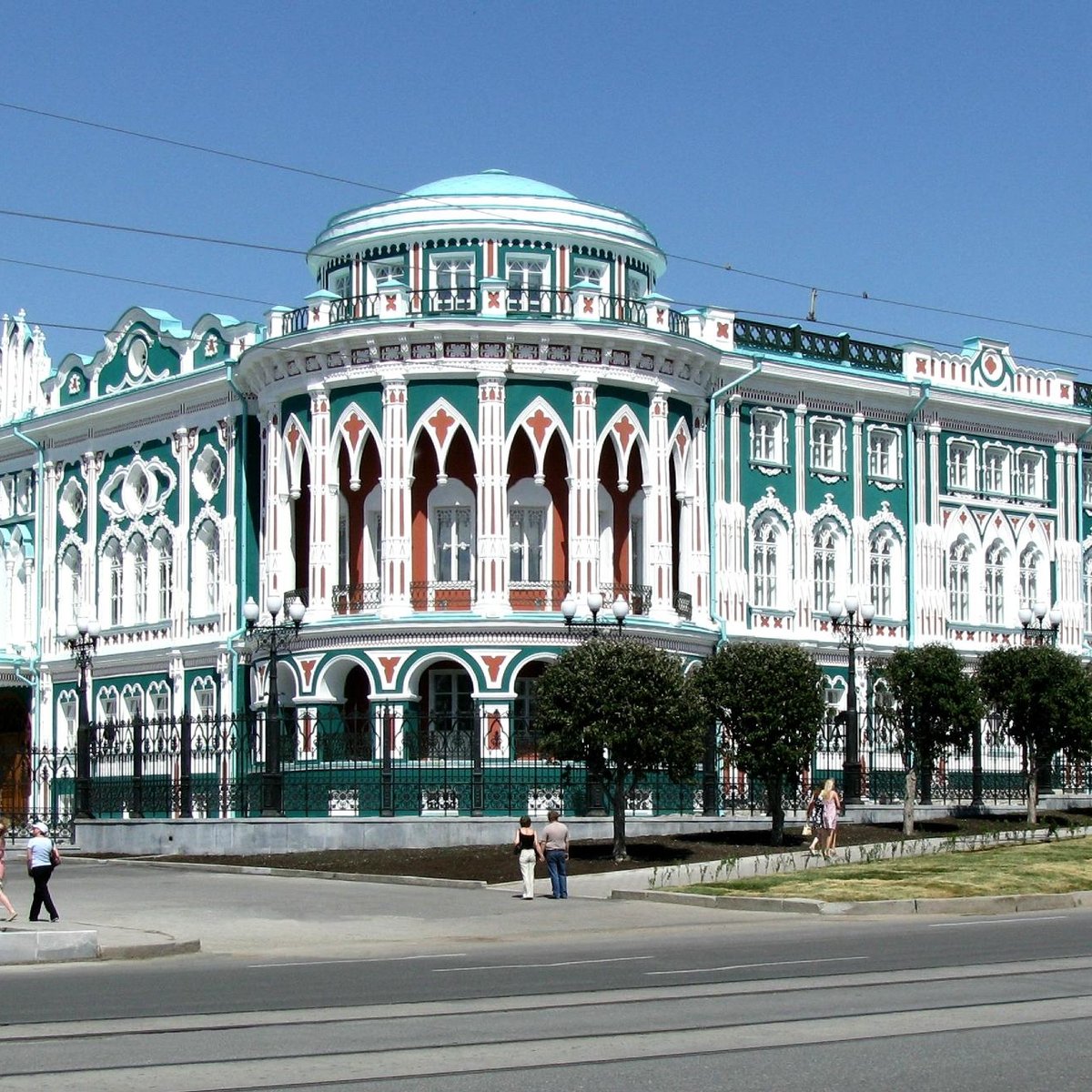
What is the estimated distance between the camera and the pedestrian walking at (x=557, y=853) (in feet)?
94.5

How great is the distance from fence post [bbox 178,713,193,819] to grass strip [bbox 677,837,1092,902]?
1311 centimetres

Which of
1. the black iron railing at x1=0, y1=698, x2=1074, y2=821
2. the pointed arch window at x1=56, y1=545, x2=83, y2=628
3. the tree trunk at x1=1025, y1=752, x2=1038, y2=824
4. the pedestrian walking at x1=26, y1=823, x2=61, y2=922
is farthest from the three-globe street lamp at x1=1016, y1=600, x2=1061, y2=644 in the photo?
the pedestrian walking at x1=26, y1=823, x2=61, y2=922

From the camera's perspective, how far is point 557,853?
2884 cm

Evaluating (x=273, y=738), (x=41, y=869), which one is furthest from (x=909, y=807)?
(x=41, y=869)

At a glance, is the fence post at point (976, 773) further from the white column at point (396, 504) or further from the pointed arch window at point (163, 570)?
the pointed arch window at point (163, 570)

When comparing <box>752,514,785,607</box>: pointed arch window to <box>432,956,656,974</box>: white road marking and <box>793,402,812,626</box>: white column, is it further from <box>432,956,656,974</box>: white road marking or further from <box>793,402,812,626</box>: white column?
<box>432,956,656,974</box>: white road marking

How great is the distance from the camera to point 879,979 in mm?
16500

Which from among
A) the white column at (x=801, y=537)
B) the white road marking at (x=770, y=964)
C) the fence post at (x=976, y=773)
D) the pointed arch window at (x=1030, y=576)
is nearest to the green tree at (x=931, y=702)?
the fence post at (x=976, y=773)

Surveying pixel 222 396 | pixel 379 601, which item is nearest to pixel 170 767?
pixel 379 601

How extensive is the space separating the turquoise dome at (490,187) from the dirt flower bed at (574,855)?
1579cm

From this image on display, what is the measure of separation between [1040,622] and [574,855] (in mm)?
16877

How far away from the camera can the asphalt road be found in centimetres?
1164

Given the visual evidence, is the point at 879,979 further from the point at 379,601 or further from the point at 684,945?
the point at 379,601

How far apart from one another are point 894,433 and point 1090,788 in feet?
32.1
